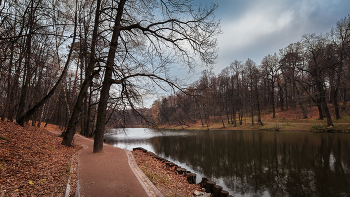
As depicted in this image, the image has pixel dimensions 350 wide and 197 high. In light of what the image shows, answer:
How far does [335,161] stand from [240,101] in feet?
89.4

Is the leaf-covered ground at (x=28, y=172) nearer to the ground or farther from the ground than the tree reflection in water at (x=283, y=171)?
farther from the ground

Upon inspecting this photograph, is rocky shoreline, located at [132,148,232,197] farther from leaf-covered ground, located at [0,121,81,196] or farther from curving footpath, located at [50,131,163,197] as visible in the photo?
leaf-covered ground, located at [0,121,81,196]

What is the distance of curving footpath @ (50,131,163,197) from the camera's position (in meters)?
4.28

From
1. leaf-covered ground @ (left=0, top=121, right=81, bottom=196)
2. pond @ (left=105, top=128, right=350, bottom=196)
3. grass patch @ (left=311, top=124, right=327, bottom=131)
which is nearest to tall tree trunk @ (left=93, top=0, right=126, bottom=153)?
leaf-covered ground @ (left=0, top=121, right=81, bottom=196)

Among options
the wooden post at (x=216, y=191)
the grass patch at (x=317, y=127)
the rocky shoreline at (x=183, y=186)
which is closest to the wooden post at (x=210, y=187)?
the rocky shoreline at (x=183, y=186)

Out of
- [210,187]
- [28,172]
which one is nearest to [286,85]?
[210,187]

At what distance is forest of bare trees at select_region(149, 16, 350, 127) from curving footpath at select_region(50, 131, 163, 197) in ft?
9.69

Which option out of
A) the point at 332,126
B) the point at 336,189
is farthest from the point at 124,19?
the point at 332,126

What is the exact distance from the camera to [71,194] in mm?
4117

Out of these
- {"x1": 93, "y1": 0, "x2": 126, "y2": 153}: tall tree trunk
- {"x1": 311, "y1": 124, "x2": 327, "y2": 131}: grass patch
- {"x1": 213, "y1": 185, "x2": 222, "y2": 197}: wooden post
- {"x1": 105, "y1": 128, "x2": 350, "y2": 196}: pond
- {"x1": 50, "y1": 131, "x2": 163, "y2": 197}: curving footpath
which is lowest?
{"x1": 105, "y1": 128, "x2": 350, "y2": 196}: pond

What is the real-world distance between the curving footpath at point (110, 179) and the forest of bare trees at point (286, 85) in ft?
9.69

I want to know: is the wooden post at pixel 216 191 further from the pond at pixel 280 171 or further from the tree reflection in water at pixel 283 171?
the tree reflection in water at pixel 283 171

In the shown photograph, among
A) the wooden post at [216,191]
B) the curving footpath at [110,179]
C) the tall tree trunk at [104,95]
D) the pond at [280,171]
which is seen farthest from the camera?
the tall tree trunk at [104,95]

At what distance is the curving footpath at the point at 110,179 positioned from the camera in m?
4.28
